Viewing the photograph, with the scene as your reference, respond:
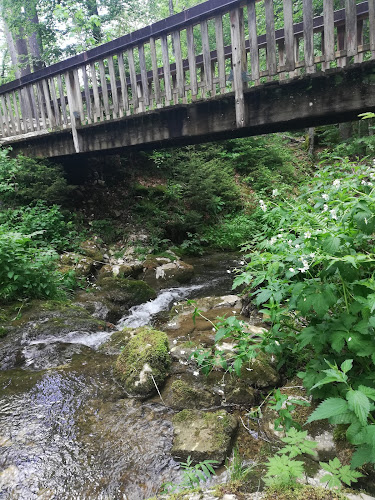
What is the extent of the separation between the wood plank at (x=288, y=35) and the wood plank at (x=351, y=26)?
638mm

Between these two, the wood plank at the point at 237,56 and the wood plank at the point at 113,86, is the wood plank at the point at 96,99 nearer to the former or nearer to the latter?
the wood plank at the point at 113,86

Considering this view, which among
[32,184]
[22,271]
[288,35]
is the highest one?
[288,35]

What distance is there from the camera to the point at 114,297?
615cm

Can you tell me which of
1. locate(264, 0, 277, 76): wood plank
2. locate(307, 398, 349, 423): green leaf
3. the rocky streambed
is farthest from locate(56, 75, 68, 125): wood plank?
locate(307, 398, 349, 423): green leaf

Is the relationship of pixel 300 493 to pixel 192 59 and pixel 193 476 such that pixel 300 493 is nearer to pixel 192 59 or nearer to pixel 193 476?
pixel 193 476

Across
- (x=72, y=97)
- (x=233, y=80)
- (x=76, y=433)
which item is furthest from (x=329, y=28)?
(x=72, y=97)

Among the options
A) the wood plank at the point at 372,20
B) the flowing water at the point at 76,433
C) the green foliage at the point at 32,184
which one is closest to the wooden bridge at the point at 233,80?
the wood plank at the point at 372,20

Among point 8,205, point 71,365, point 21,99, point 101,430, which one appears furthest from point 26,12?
point 101,430

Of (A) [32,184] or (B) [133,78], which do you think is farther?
(A) [32,184]

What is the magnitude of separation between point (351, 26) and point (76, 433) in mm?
5156

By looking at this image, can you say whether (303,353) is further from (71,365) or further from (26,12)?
(26,12)

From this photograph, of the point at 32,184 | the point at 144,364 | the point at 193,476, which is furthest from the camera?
the point at 32,184

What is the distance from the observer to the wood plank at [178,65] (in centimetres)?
513

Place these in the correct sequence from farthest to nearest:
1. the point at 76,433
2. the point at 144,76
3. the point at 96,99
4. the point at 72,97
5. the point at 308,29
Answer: the point at 72,97 < the point at 96,99 < the point at 144,76 < the point at 308,29 < the point at 76,433
